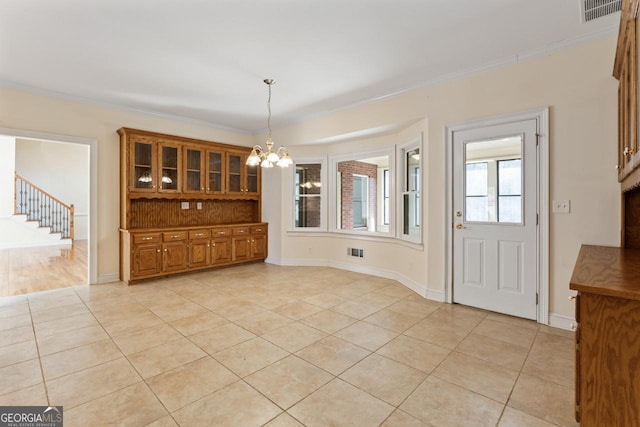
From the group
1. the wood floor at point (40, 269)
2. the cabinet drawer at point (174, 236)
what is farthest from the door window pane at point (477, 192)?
the wood floor at point (40, 269)

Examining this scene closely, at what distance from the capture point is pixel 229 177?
5.97 meters

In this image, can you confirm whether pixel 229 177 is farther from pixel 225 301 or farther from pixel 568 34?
pixel 568 34

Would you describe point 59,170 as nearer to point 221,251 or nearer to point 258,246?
point 221,251

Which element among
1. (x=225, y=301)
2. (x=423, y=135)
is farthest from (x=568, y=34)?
(x=225, y=301)

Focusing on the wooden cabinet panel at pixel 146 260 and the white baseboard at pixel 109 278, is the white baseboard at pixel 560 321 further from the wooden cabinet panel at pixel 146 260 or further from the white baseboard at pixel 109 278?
the white baseboard at pixel 109 278

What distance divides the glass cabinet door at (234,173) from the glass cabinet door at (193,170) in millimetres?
566

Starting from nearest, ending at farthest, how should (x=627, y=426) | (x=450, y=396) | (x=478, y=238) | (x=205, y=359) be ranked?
(x=627, y=426), (x=450, y=396), (x=205, y=359), (x=478, y=238)

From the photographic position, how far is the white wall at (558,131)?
111 inches

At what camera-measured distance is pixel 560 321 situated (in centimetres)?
304

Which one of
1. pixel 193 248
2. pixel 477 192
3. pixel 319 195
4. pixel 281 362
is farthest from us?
pixel 319 195

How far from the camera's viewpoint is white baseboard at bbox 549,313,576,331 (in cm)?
299

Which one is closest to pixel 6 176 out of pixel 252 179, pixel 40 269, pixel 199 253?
pixel 40 269

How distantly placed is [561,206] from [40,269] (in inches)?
320

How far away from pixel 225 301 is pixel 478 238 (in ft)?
10.4
